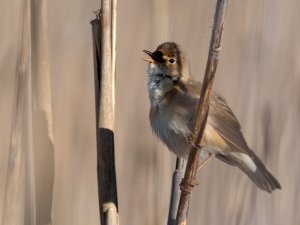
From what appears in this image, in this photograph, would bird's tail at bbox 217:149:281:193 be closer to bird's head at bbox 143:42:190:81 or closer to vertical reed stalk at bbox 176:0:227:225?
bird's head at bbox 143:42:190:81

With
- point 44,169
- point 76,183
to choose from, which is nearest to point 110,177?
point 44,169

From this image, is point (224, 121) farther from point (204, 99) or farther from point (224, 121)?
point (204, 99)

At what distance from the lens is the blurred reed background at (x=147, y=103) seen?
2473 millimetres

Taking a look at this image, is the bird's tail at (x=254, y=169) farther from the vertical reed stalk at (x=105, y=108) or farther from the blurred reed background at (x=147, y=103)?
the vertical reed stalk at (x=105, y=108)

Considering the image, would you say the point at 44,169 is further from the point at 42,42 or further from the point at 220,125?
the point at 220,125

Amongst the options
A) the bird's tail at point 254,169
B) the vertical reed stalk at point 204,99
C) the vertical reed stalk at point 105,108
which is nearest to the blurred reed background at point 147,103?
the bird's tail at point 254,169

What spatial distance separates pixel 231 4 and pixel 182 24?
327 millimetres

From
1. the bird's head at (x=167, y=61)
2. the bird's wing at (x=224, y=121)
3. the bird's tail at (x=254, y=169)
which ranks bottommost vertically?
the bird's tail at (x=254, y=169)

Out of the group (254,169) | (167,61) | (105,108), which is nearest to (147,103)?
(167,61)

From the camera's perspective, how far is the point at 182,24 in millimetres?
2623

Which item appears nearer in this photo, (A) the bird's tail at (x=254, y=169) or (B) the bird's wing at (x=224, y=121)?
(A) the bird's tail at (x=254, y=169)

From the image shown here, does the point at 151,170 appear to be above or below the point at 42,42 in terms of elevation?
below

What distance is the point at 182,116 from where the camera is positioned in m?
2.43

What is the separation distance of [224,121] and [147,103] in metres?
0.43
